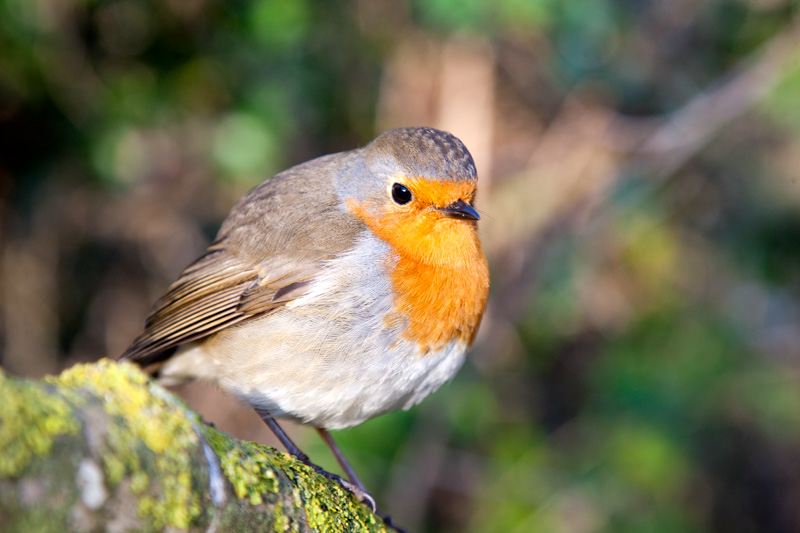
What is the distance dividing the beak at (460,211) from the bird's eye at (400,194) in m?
0.14

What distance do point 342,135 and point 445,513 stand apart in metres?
2.87

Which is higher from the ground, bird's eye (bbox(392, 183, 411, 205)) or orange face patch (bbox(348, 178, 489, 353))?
bird's eye (bbox(392, 183, 411, 205))

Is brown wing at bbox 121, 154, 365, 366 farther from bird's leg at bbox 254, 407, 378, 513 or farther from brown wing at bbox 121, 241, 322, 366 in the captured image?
bird's leg at bbox 254, 407, 378, 513

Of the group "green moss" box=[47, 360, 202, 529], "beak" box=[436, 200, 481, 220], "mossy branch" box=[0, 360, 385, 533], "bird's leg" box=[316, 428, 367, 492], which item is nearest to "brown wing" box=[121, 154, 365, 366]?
"beak" box=[436, 200, 481, 220]

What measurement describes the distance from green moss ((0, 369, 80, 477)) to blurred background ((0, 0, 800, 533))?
10.1ft

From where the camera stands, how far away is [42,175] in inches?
193

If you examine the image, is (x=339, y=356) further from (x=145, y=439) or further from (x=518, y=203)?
(x=518, y=203)

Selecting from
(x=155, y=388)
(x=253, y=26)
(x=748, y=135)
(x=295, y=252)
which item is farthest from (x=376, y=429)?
(x=748, y=135)

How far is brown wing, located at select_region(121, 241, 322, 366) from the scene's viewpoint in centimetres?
298

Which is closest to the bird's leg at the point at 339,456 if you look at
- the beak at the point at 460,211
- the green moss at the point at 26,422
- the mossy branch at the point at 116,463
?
the beak at the point at 460,211

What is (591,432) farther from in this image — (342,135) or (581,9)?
(342,135)

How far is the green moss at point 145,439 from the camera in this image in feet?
4.29

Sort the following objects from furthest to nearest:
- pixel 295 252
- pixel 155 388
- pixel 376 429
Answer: pixel 376 429, pixel 295 252, pixel 155 388

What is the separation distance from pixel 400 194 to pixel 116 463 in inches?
75.1
